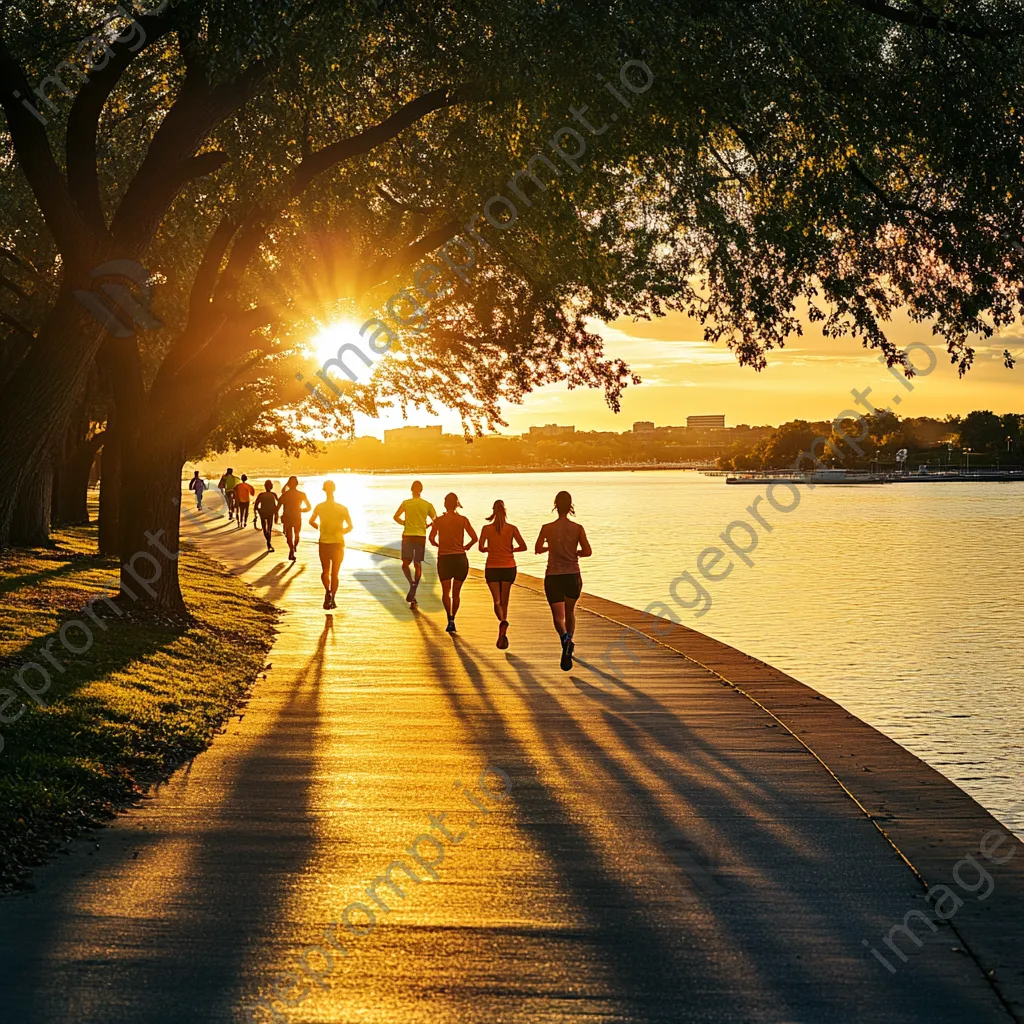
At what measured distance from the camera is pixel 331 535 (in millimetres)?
19562

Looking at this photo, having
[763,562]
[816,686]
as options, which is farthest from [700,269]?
[763,562]

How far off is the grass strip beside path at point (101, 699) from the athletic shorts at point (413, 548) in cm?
230

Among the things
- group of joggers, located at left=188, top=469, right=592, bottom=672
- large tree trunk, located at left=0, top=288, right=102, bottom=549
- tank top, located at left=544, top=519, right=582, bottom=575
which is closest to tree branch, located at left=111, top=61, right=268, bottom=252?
large tree trunk, located at left=0, top=288, right=102, bottom=549

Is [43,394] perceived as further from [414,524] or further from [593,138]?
[414,524]

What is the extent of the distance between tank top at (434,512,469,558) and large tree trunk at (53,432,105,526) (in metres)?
24.3

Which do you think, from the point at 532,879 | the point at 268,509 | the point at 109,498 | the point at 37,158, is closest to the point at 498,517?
the point at 37,158

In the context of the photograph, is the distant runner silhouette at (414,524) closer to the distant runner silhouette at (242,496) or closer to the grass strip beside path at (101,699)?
the grass strip beside path at (101,699)

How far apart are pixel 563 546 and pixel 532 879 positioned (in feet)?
24.7

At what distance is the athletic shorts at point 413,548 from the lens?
1989 centimetres

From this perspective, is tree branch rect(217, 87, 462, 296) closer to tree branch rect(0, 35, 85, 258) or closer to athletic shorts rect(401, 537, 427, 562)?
tree branch rect(0, 35, 85, 258)

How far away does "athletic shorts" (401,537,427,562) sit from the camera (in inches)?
783

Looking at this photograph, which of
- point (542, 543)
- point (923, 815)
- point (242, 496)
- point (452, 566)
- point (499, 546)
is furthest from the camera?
point (242, 496)

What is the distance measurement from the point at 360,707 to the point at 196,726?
5.85ft

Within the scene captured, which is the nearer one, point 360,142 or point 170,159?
point 170,159
